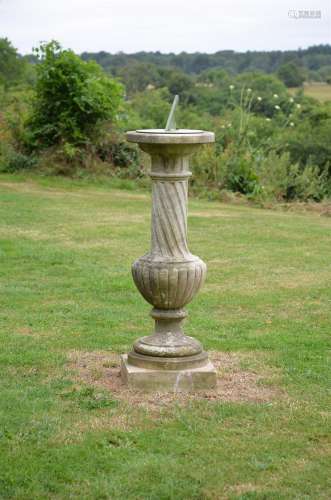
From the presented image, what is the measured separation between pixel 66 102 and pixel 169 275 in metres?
13.8

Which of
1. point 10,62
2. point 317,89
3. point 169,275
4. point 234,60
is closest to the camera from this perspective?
point 169,275

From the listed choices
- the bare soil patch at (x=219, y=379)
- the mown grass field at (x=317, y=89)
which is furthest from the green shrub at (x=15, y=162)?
the mown grass field at (x=317, y=89)

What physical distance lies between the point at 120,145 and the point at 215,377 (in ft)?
46.6

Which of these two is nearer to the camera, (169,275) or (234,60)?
(169,275)

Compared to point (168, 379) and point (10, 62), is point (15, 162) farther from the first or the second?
point (10, 62)

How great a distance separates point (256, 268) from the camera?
37.2ft

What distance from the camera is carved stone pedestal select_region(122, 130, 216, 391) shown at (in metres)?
6.30

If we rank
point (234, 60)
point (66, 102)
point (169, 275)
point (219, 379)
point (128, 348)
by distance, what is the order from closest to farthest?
point (169, 275) → point (219, 379) → point (128, 348) → point (66, 102) → point (234, 60)

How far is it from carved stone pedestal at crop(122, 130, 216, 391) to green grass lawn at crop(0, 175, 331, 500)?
0.26 meters

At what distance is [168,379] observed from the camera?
6.33 metres

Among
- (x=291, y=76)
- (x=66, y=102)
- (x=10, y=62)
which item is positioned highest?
(x=10, y=62)

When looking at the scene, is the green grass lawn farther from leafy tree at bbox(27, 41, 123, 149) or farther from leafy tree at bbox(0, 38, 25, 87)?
leafy tree at bbox(0, 38, 25, 87)

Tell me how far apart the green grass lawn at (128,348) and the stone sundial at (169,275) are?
0.88 feet

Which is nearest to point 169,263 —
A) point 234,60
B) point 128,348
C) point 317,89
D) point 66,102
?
point 128,348
